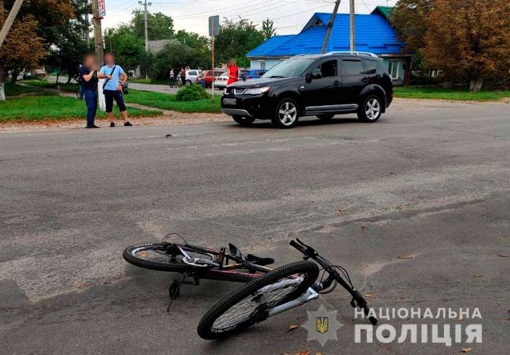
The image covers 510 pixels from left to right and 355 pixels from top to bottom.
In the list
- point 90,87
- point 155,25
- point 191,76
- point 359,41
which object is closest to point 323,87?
point 90,87

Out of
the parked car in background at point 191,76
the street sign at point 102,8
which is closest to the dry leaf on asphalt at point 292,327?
the street sign at point 102,8

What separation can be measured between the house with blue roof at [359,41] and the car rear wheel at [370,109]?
2871cm

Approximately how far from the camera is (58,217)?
5.64 meters

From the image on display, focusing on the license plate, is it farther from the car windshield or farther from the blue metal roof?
the blue metal roof

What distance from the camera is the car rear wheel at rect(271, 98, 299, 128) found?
13141mm

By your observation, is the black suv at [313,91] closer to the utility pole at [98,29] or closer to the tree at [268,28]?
the utility pole at [98,29]

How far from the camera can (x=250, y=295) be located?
318 cm

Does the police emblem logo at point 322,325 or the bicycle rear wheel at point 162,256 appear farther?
the bicycle rear wheel at point 162,256

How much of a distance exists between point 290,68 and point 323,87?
3.40 feet

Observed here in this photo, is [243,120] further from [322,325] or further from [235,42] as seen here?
[235,42]

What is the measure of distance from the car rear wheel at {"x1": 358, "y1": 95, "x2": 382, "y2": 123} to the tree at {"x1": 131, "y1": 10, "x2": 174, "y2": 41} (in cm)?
11335

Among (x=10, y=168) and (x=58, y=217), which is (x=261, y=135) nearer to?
(x=10, y=168)

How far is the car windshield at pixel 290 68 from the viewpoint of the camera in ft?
45.0

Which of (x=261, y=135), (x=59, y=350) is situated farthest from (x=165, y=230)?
(x=261, y=135)
